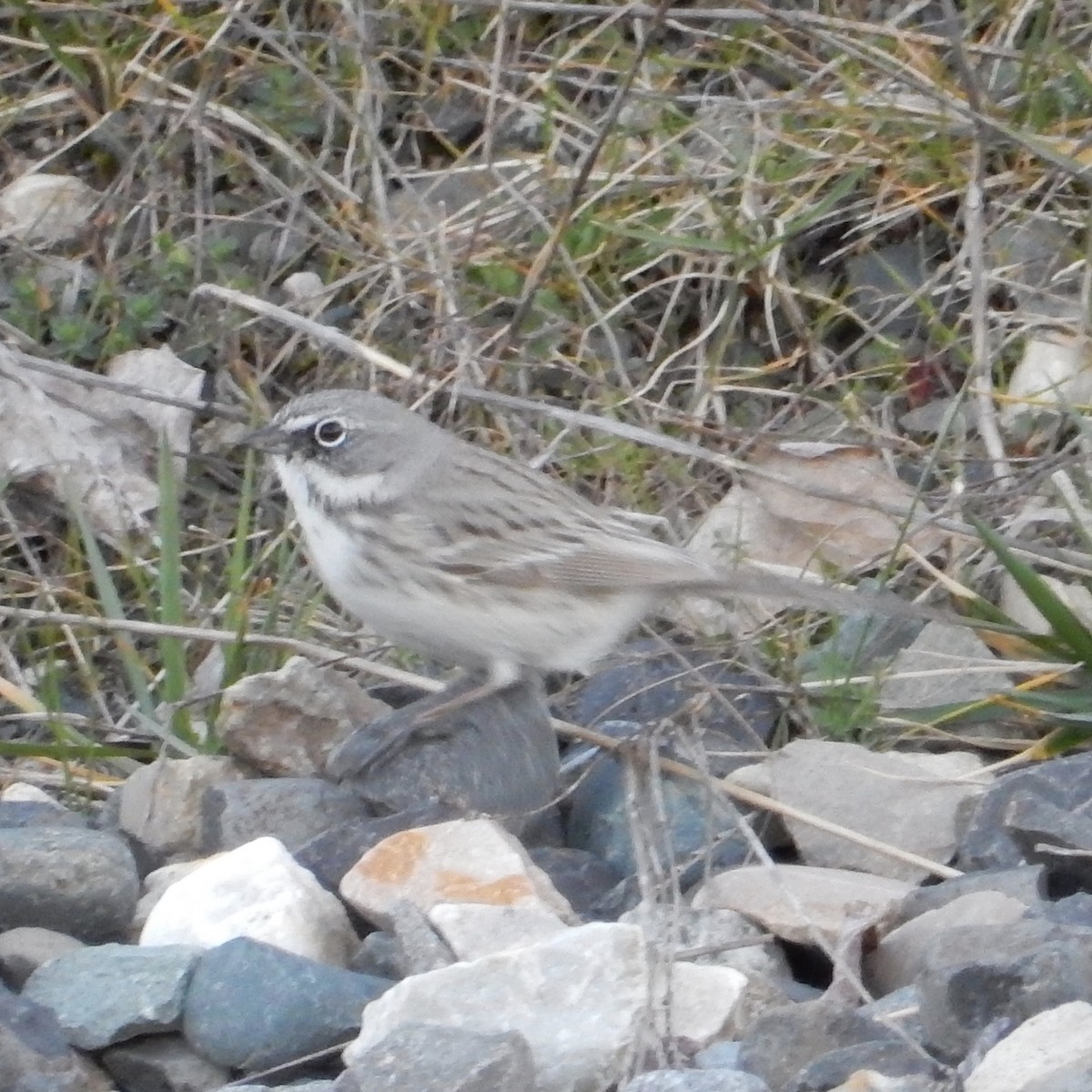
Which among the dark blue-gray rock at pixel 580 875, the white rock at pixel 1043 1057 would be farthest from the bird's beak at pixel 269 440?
the white rock at pixel 1043 1057

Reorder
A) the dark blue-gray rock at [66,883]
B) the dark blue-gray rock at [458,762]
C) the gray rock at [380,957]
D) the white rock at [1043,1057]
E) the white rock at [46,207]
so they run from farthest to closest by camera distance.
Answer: the white rock at [46,207], the dark blue-gray rock at [458,762], the dark blue-gray rock at [66,883], the gray rock at [380,957], the white rock at [1043,1057]

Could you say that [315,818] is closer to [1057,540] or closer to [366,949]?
[366,949]

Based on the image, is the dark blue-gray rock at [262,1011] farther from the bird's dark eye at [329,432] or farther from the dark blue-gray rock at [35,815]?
the bird's dark eye at [329,432]

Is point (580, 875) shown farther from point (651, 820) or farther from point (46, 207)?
point (46, 207)

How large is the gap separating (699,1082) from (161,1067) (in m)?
1.09

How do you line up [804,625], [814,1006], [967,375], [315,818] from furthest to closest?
[967,375] < [804,625] < [315,818] < [814,1006]

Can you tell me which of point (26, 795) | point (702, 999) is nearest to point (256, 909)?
point (702, 999)

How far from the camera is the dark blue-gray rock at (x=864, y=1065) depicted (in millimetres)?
3535

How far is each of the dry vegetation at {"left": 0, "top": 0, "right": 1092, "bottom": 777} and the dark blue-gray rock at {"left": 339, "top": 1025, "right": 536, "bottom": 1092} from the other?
106 inches

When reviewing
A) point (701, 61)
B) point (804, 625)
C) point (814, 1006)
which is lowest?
point (804, 625)

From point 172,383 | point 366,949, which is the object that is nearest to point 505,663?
point 366,949

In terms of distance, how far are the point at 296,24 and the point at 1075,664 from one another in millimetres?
3802

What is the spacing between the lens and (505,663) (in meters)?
5.41

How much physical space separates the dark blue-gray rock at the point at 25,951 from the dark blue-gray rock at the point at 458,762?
843mm
